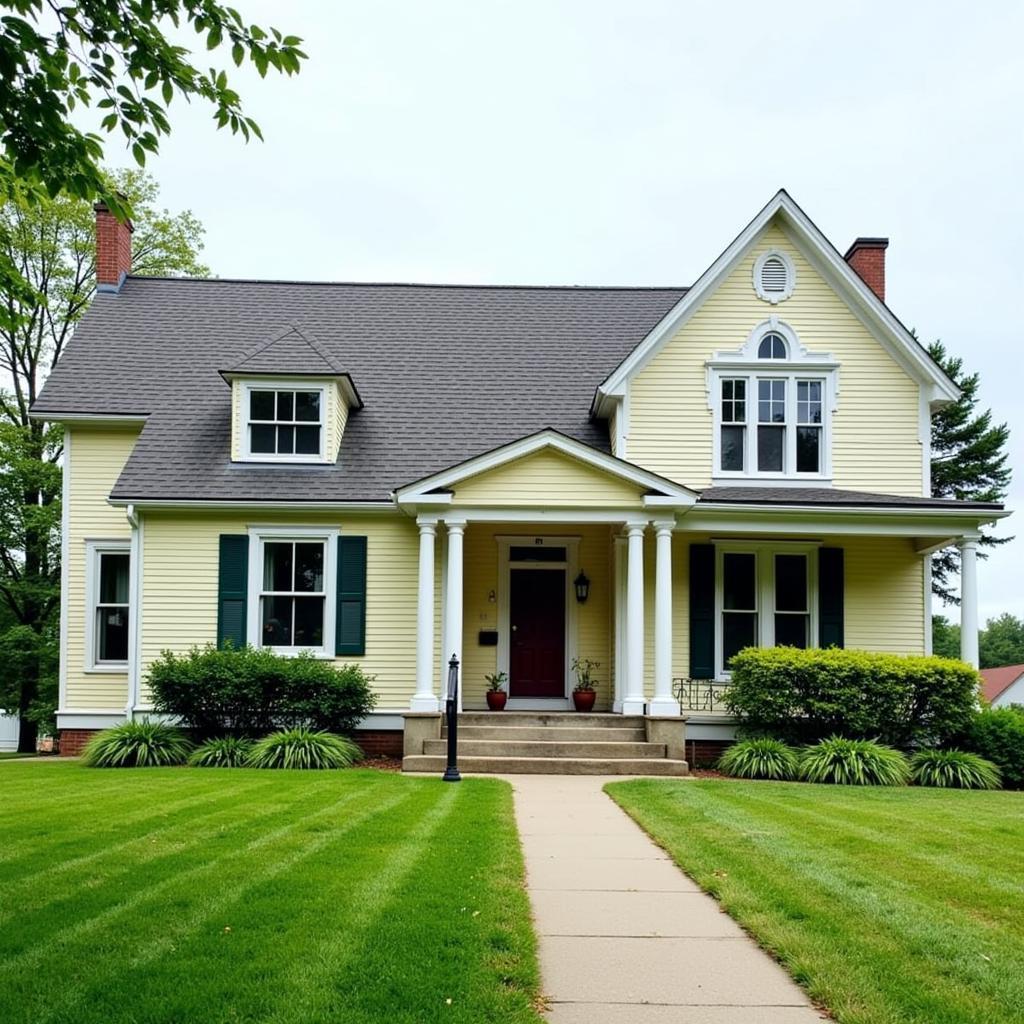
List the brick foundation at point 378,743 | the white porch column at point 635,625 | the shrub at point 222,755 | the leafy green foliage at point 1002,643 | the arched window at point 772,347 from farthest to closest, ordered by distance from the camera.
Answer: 1. the leafy green foliage at point 1002,643
2. the arched window at point 772,347
3. the brick foundation at point 378,743
4. the white porch column at point 635,625
5. the shrub at point 222,755

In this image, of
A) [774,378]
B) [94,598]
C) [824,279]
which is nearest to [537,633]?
[774,378]

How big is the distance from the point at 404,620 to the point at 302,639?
159 cm

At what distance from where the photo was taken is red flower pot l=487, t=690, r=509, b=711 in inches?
661

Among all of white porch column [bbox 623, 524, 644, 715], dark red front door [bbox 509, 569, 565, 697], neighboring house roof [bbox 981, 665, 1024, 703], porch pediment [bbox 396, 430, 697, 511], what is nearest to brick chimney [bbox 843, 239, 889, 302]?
porch pediment [bbox 396, 430, 697, 511]

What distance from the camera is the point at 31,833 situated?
8.59 meters

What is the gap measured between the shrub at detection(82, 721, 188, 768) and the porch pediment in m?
4.70

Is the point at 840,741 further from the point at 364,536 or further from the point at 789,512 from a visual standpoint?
the point at 364,536

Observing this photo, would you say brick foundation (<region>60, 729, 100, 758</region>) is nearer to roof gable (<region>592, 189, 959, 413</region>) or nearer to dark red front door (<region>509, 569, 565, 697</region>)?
dark red front door (<region>509, 569, 565, 697</region>)

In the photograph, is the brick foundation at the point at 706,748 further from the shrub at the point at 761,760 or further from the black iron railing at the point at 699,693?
the shrub at the point at 761,760

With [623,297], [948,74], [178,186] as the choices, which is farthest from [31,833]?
[178,186]

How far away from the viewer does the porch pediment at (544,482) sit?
15328 millimetres

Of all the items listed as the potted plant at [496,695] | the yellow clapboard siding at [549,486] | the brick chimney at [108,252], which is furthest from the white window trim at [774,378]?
the brick chimney at [108,252]

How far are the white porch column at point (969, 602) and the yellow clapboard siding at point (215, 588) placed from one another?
8205mm

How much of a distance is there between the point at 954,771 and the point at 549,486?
6580 mm
